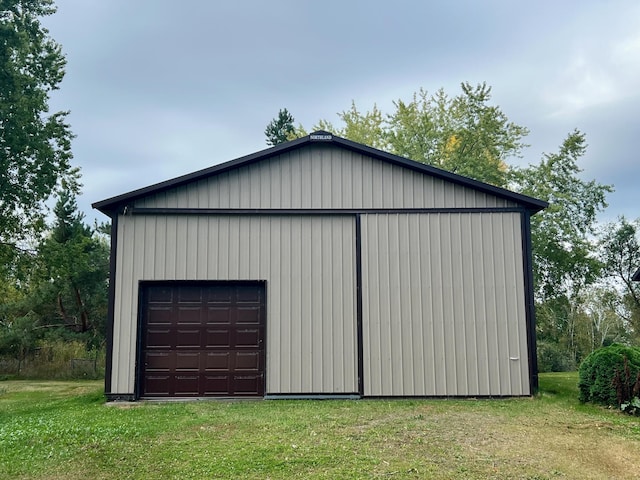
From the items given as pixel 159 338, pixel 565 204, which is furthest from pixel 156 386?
pixel 565 204

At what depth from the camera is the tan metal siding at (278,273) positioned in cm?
923

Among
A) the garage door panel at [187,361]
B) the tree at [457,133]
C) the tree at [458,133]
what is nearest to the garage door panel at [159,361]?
the garage door panel at [187,361]

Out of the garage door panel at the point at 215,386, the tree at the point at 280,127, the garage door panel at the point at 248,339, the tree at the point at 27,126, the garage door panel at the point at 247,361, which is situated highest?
the tree at the point at 280,127

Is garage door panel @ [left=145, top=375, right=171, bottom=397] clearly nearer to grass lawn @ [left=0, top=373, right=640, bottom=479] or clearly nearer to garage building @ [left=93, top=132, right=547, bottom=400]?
garage building @ [left=93, top=132, right=547, bottom=400]

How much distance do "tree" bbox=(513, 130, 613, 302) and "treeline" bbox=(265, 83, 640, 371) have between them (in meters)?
0.04

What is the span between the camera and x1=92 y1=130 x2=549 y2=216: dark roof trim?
9430 mm

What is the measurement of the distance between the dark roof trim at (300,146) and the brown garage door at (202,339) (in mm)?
1669

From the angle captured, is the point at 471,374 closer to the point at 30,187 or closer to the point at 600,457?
the point at 600,457

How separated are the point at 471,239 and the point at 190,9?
1059 centimetres

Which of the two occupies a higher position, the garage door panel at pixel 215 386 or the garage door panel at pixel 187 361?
the garage door panel at pixel 187 361

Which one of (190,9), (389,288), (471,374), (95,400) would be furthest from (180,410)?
(190,9)

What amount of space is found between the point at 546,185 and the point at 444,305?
15.5 metres

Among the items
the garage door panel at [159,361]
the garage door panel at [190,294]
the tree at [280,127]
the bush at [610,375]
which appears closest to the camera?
the bush at [610,375]

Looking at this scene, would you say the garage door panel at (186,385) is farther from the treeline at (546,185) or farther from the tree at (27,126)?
the treeline at (546,185)
